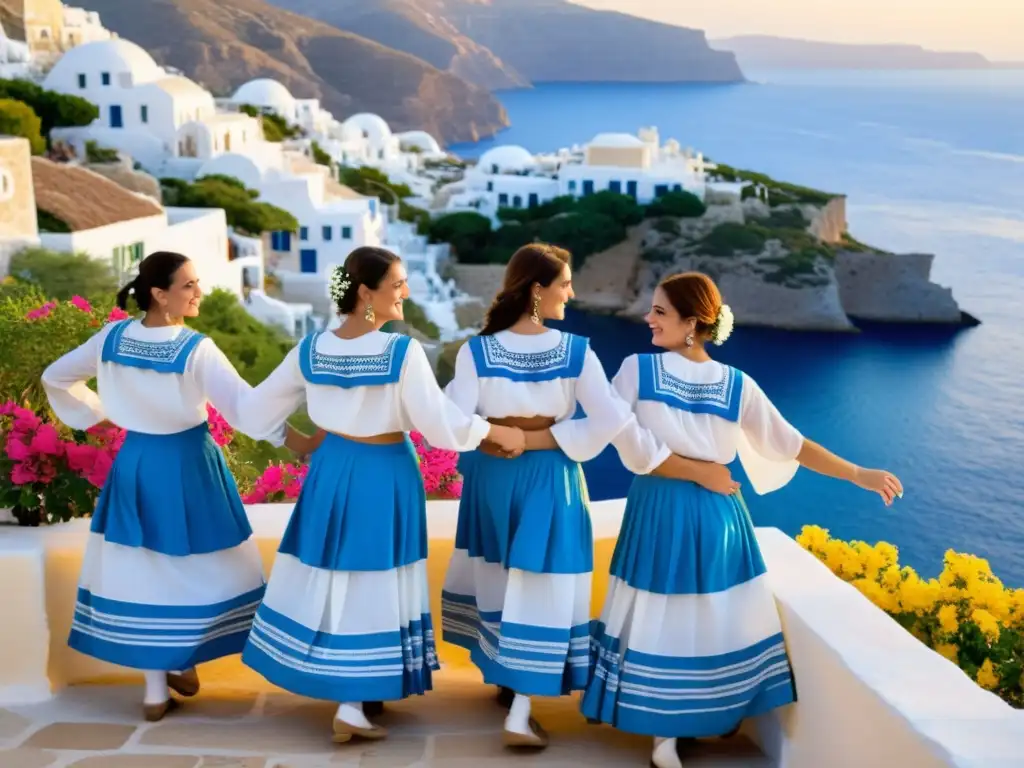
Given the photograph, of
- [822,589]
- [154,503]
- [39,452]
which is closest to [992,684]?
Answer: [822,589]

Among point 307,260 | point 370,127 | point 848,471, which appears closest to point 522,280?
point 848,471

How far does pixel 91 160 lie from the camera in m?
36.3

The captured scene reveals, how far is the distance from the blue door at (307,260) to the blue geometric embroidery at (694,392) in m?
34.4

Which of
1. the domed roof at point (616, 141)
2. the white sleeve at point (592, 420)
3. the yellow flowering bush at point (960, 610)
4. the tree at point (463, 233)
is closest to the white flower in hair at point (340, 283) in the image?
the white sleeve at point (592, 420)

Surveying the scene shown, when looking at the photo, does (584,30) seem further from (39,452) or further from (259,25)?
(39,452)

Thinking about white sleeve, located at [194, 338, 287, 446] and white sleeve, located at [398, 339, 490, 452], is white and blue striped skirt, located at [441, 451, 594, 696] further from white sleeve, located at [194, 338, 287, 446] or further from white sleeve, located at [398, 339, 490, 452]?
white sleeve, located at [194, 338, 287, 446]

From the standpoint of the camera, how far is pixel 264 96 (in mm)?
55219

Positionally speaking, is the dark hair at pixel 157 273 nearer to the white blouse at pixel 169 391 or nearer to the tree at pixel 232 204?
the white blouse at pixel 169 391

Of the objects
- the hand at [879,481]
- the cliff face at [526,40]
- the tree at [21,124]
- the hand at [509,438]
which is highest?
the cliff face at [526,40]

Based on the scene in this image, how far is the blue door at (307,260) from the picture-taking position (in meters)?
36.6

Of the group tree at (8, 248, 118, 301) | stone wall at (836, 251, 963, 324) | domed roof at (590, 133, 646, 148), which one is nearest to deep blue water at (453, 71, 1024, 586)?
stone wall at (836, 251, 963, 324)

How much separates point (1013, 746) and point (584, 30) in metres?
133

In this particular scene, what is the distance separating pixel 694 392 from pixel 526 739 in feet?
2.90

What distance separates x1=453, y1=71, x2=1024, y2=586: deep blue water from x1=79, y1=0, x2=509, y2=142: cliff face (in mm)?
6293
